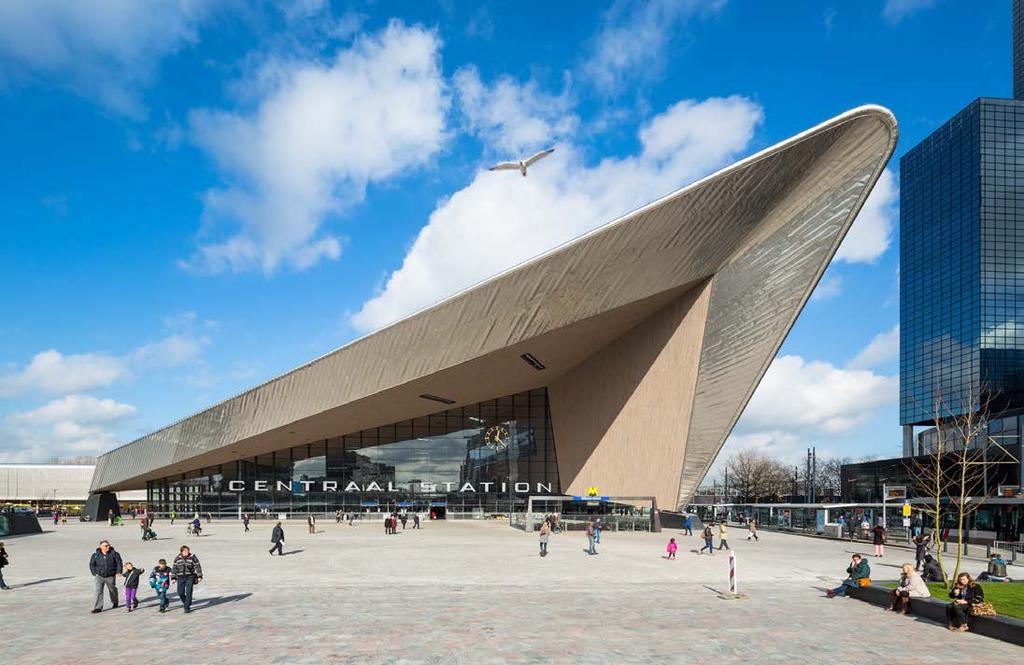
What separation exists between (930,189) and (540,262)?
99.8m

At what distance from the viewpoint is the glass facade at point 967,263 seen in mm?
93625

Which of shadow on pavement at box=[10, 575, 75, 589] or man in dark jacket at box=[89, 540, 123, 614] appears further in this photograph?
shadow on pavement at box=[10, 575, 75, 589]

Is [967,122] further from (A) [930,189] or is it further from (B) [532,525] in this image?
(B) [532,525]

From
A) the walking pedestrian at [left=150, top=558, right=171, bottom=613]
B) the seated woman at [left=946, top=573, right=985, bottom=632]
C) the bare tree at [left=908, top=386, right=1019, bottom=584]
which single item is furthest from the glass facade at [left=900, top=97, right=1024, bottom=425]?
the walking pedestrian at [left=150, top=558, right=171, bottom=613]

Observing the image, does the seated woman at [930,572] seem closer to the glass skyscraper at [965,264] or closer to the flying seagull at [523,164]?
the flying seagull at [523,164]

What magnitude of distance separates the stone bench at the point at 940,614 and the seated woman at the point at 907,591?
0.09 m

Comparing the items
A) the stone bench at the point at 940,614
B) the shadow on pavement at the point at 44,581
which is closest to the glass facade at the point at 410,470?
the shadow on pavement at the point at 44,581

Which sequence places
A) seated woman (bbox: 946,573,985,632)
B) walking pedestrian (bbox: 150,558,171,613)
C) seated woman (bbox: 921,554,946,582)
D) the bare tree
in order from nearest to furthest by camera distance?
1. seated woman (bbox: 946,573,985,632)
2. walking pedestrian (bbox: 150,558,171,613)
3. the bare tree
4. seated woman (bbox: 921,554,946,582)

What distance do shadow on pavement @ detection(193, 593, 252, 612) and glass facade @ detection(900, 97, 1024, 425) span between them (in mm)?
90410

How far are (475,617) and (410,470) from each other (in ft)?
114

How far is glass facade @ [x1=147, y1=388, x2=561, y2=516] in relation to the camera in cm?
4550

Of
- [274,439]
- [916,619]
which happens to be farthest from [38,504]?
[916,619]

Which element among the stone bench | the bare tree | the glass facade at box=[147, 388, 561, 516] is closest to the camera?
the stone bench

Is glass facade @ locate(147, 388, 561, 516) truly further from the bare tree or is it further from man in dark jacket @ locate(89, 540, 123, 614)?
man in dark jacket @ locate(89, 540, 123, 614)
